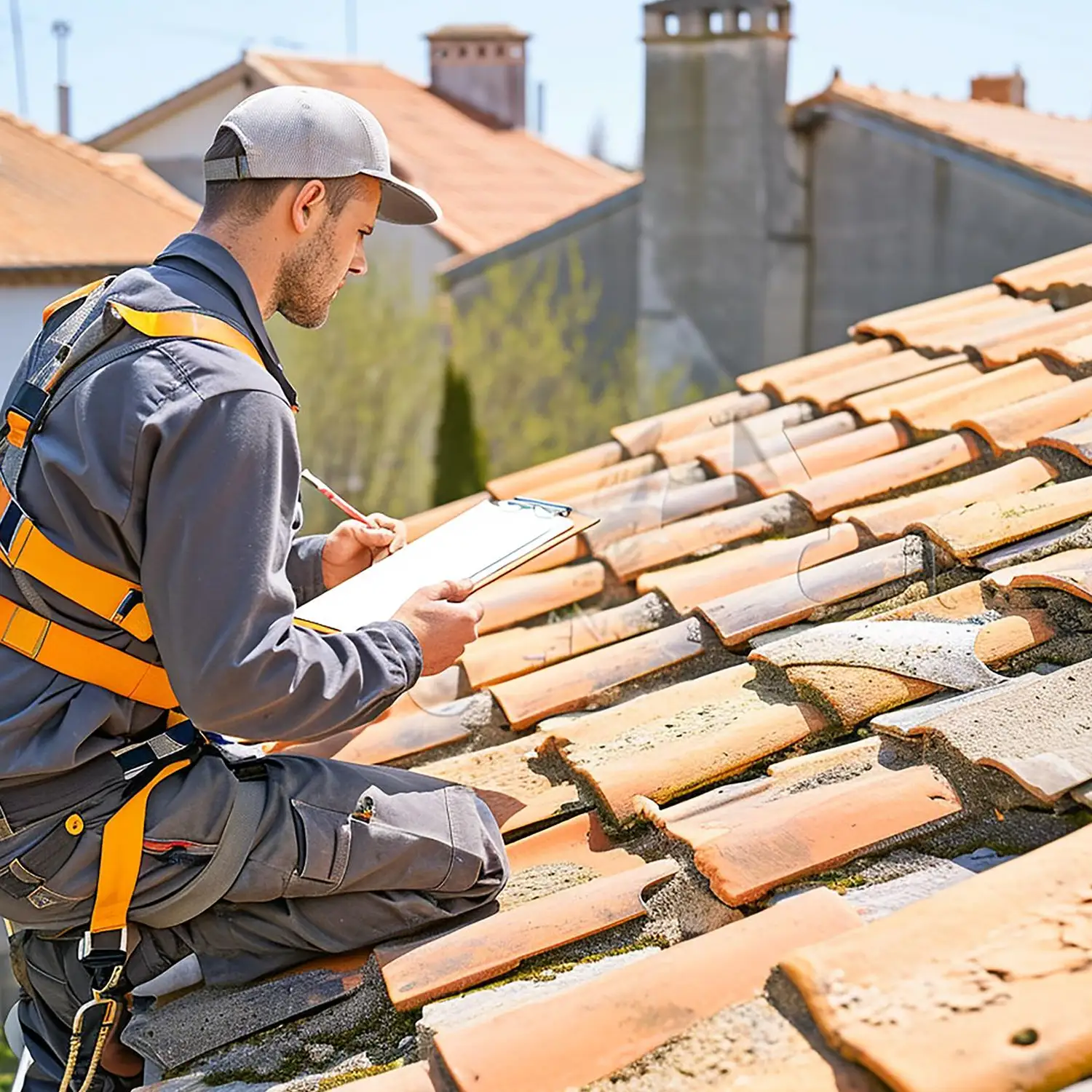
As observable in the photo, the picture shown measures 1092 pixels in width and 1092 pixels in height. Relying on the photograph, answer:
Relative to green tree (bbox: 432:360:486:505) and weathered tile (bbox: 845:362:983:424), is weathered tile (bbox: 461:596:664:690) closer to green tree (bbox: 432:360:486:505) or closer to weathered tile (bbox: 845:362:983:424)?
weathered tile (bbox: 845:362:983:424)

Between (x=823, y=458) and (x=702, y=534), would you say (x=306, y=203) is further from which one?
(x=823, y=458)

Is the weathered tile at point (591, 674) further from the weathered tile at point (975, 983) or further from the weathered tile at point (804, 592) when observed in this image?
the weathered tile at point (975, 983)

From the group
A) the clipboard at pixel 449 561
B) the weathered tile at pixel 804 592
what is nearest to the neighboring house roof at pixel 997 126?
the weathered tile at pixel 804 592

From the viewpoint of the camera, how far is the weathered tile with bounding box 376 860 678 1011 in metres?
1.92

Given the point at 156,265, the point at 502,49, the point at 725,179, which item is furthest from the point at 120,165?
the point at 156,265

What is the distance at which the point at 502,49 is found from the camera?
768 inches

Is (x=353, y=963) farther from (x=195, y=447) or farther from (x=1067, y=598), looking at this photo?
(x=1067, y=598)

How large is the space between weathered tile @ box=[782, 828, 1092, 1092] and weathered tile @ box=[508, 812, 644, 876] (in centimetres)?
68

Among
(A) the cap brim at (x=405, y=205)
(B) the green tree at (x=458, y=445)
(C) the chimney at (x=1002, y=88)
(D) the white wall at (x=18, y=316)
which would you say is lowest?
(B) the green tree at (x=458, y=445)

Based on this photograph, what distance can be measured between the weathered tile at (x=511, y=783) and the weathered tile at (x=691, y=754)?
0.07m

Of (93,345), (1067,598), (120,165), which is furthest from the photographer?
(120,165)

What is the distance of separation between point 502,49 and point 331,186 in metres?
18.8

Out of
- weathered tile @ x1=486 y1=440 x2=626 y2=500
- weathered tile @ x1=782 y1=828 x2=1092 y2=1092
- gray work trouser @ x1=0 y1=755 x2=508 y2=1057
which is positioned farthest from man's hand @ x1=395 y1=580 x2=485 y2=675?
weathered tile @ x1=486 y1=440 x2=626 y2=500

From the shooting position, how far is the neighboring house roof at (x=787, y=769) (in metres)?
1.45
